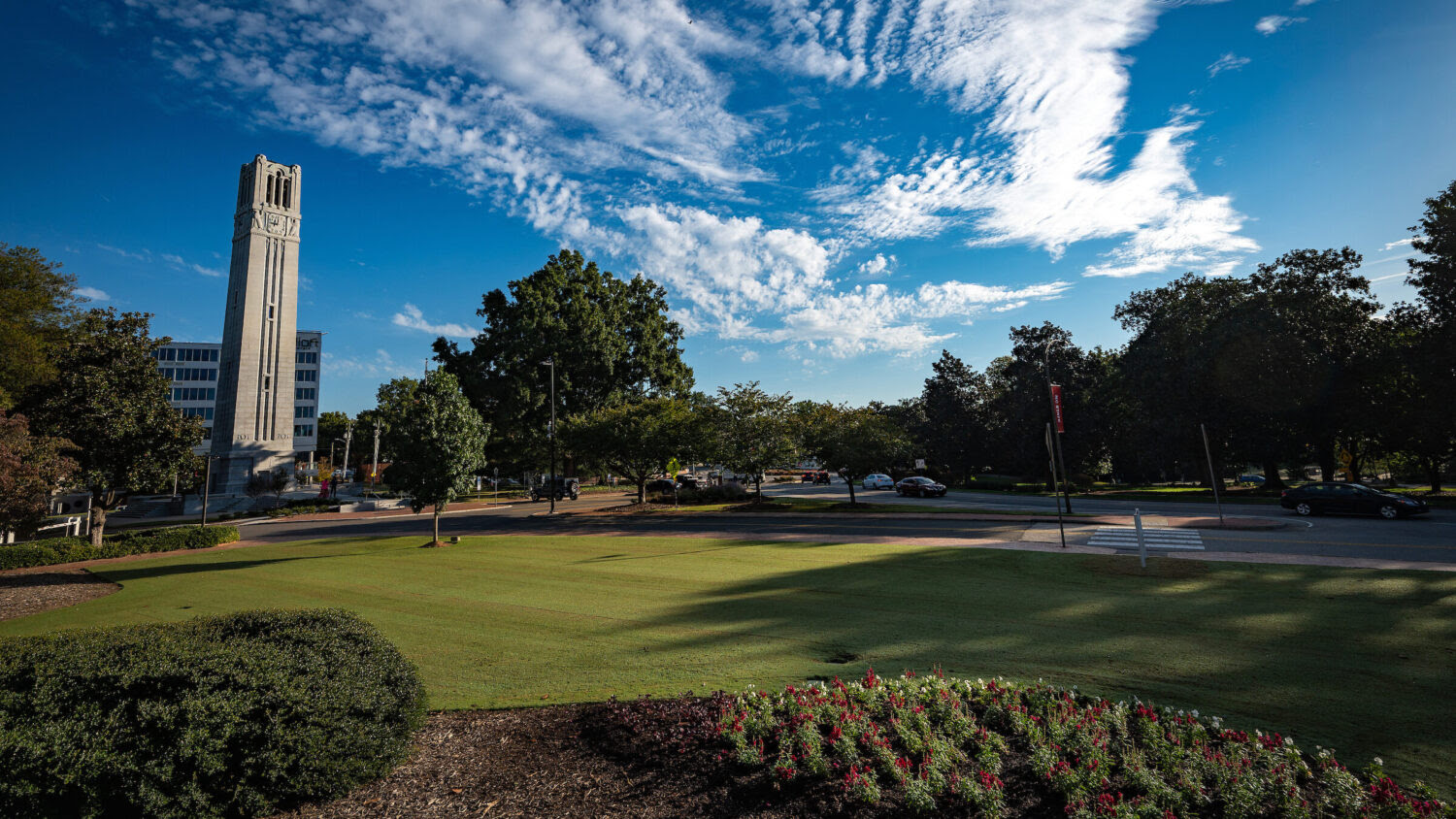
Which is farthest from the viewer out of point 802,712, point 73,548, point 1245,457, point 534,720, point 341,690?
point 1245,457

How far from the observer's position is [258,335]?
53969 millimetres

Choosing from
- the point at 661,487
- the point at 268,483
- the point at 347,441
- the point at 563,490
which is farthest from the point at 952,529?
the point at 347,441

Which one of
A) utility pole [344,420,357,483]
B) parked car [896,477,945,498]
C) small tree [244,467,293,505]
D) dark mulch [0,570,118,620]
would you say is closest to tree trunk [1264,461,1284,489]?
parked car [896,477,945,498]

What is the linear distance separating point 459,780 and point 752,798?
266 cm

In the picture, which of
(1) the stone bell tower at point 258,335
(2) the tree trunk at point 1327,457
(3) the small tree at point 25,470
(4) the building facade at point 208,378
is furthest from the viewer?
(4) the building facade at point 208,378

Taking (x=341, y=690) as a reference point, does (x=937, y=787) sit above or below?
below

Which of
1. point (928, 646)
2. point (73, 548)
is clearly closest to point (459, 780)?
point (928, 646)

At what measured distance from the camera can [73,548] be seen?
66.8 feet

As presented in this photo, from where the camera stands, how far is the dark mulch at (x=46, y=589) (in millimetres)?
13625

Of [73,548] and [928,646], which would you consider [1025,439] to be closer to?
[928,646]

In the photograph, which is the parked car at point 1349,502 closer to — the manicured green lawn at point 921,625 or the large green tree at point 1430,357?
the large green tree at point 1430,357

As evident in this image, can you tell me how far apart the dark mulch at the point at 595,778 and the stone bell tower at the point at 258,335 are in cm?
6066

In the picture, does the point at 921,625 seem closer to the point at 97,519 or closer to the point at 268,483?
the point at 97,519

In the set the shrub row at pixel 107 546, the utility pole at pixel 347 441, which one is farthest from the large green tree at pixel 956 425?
the utility pole at pixel 347 441
